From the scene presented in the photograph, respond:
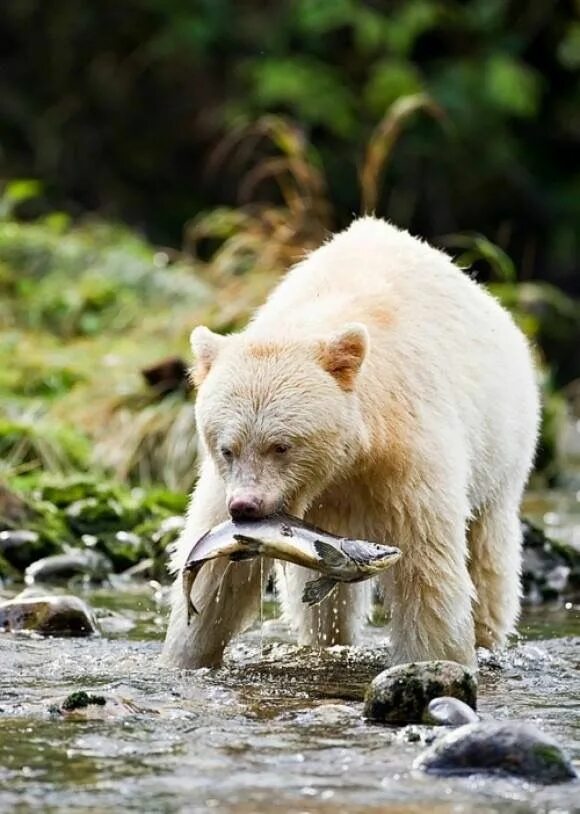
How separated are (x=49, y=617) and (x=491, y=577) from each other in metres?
1.79

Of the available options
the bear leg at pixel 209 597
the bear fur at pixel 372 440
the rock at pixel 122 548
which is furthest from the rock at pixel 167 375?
the bear leg at pixel 209 597

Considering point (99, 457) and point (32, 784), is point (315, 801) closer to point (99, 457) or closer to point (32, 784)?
point (32, 784)

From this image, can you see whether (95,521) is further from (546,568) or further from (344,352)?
(344,352)

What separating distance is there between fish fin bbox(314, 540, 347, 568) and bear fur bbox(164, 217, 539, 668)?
0.16m

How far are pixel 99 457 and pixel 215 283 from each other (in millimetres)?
3290

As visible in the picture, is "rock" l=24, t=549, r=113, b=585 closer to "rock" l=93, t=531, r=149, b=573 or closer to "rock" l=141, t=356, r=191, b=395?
"rock" l=93, t=531, r=149, b=573

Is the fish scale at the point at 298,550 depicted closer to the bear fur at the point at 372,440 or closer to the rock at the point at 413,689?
the bear fur at the point at 372,440

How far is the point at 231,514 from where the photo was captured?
5.51 meters

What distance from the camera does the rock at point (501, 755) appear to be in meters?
4.61

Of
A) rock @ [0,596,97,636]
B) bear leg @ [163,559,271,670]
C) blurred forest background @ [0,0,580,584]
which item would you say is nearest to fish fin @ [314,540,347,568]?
bear leg @ [163,559,271,670]

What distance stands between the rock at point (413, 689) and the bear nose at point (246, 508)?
0.64 m

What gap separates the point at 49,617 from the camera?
7023 mm

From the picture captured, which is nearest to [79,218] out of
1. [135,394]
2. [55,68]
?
[55,68]

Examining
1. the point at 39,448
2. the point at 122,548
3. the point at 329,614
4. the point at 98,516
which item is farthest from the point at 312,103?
the point at 329,614
